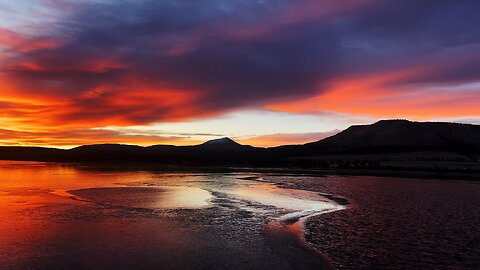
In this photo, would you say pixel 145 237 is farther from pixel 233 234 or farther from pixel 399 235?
pixel 399 235

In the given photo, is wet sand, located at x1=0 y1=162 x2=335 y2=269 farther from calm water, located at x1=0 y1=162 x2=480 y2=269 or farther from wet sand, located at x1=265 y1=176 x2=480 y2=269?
wet sand, located at x1=265 y1=176 x2=480 y2=269

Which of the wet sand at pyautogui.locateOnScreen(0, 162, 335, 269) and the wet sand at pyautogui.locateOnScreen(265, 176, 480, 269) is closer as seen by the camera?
the wet sand at pyautogui.locateOnScreen(0, 162, 335, 269)

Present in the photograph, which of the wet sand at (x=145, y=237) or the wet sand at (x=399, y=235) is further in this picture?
the wet sand at (x=399, y=235)

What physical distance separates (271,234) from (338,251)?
349 cm

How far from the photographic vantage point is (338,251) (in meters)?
13.6

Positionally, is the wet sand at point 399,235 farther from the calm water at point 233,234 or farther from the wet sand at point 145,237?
the wet sand at point 145,237

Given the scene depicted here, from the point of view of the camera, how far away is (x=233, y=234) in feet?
53.8

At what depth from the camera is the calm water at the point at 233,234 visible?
12.3 metres

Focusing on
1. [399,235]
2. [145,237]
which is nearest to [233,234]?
[145,237]

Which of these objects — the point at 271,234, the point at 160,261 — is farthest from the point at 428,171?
the point at 160,261

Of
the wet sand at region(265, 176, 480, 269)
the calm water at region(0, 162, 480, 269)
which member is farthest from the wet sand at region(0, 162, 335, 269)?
the wet sand at region(265, 176, 480, 269)

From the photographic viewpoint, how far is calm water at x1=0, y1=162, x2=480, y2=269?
12.3 meters

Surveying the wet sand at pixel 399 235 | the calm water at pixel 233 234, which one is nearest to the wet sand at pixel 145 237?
the calm water at pixel 233 234

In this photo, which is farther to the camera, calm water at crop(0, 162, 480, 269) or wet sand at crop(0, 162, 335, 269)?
calm water at crop(0, 162, 480, 269)
